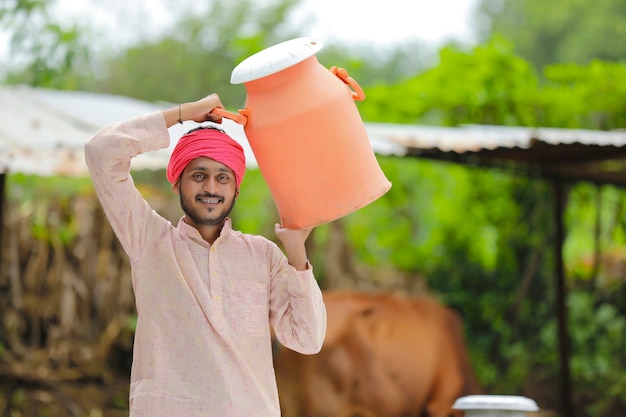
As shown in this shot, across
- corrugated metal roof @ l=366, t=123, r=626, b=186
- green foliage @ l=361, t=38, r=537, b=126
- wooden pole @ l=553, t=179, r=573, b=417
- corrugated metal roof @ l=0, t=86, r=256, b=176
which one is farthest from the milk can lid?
green foliage @ l=361, t=38, r=537, b=126

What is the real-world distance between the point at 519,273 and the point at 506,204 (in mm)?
709

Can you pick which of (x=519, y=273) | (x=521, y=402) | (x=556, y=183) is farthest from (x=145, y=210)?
(x=519, y=273)

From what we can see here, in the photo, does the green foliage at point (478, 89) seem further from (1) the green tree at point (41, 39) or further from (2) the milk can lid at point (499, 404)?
(2) the milk can lid at point (499, 404)

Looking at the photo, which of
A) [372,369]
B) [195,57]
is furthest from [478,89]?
[195,57]

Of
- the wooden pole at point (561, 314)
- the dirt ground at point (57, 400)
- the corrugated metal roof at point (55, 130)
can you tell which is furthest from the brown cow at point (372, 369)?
the dirt ground at point (57, 400)

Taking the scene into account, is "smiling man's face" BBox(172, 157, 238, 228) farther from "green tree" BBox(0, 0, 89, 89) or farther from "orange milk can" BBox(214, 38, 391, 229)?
"green tree" BBox(0, 0, 89, 89)

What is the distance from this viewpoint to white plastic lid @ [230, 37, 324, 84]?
2482 millimetres

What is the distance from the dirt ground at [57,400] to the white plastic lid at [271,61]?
5.58m

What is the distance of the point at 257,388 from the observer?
8.02 feet

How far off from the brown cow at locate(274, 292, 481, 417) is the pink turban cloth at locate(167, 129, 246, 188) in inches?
161

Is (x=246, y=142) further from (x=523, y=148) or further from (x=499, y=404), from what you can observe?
(x=499, y=404)

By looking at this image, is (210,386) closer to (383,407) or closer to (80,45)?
(383,407)

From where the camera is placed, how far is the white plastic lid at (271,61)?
8.14 feet

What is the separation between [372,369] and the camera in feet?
21.5
